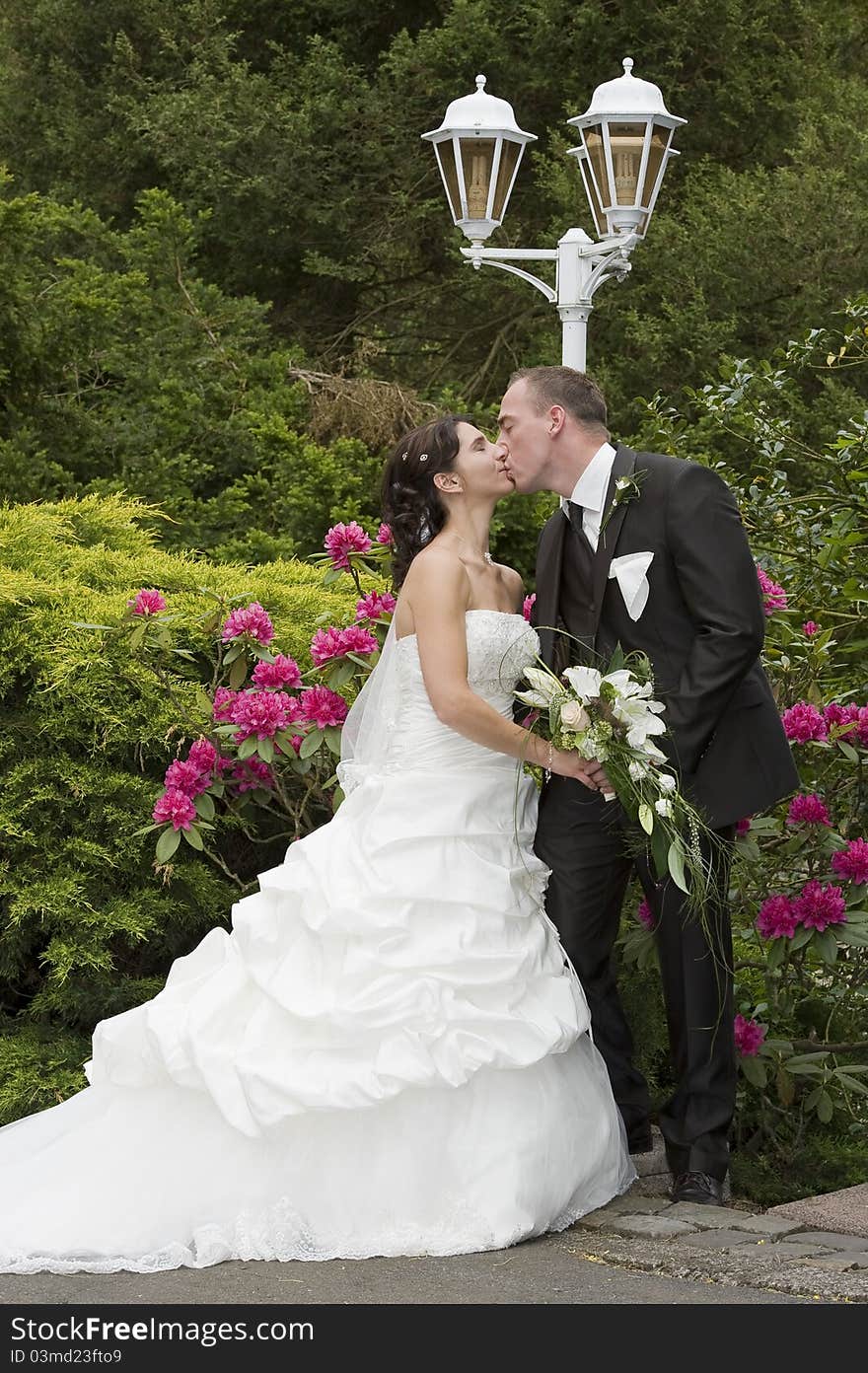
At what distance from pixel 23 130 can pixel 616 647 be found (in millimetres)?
16067

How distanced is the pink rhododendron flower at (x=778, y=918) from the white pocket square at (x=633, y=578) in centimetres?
100

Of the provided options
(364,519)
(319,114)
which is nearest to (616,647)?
(364,519)

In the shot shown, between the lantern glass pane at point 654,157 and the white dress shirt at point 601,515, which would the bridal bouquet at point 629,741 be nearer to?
the white dress shirt at point 601,515

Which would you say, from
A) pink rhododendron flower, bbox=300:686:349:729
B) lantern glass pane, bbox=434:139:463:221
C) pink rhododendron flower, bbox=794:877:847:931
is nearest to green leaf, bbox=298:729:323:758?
pink rhododendron flower, bbox=300:686:349:729

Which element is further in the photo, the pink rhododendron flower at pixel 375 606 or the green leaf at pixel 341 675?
the pink rhododendron flower at pixel 375 606

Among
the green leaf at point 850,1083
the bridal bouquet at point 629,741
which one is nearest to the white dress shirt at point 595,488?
the bridal bouquet at point 629,741

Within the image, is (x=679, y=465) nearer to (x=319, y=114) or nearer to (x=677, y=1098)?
(x=677, y=1098)

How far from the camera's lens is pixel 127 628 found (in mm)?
4922

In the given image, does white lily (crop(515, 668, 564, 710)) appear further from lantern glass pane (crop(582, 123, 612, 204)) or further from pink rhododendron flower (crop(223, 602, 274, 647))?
lantern glass pane (crop(582, 123, 612, 204))

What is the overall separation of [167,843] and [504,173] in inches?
178

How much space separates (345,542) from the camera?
5.07 m

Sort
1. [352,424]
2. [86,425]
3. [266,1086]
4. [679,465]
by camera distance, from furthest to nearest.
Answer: [352,424]
[86,425]
[679,465]
[266,1086]

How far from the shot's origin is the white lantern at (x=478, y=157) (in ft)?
25.2

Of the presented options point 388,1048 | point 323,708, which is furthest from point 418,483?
point 388,1048
